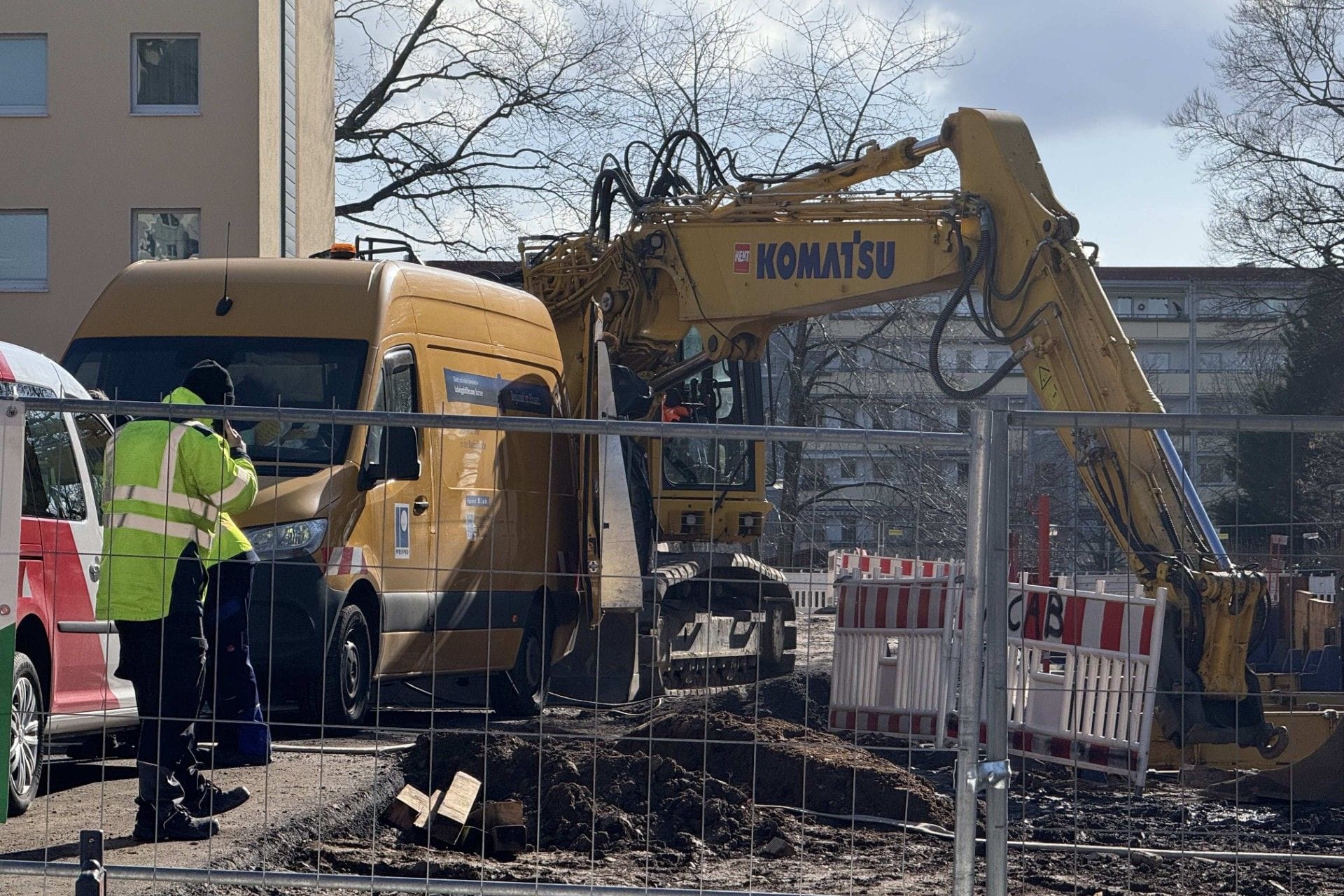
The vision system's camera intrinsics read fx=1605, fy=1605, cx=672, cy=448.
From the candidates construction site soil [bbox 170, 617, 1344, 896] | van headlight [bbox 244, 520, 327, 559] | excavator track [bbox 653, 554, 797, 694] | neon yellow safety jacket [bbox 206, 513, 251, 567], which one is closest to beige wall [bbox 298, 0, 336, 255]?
excavator track [bbox 653, 554, 797, 694]

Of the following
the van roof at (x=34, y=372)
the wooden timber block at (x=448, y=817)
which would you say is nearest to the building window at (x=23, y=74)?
the van roof at (x=34, y=372)

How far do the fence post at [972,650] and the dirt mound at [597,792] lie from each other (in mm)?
1697

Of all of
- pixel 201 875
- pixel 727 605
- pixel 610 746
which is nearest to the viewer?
pixel 201 875

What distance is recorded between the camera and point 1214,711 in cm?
809

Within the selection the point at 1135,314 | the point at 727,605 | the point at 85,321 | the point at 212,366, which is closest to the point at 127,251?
the point at 85,321

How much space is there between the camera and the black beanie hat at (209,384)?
243 inches

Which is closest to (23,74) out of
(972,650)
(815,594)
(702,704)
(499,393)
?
(499,393)

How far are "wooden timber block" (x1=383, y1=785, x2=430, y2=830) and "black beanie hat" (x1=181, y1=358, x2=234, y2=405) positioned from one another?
182 centimetres

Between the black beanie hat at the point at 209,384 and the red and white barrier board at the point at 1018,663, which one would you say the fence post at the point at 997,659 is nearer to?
the red and white barrier board at the point at 1018,663

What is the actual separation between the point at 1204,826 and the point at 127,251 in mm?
24069

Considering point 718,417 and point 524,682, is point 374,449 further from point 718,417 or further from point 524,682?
point 718,417

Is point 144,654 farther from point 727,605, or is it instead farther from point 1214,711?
point 1214,711

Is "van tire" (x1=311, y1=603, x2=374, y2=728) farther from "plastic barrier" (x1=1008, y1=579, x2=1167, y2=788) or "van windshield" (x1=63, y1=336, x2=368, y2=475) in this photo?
"plastic barrier" (x1=1008, y1=579, x2=1167, y2=788)

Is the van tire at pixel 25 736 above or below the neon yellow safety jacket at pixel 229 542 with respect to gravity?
below
